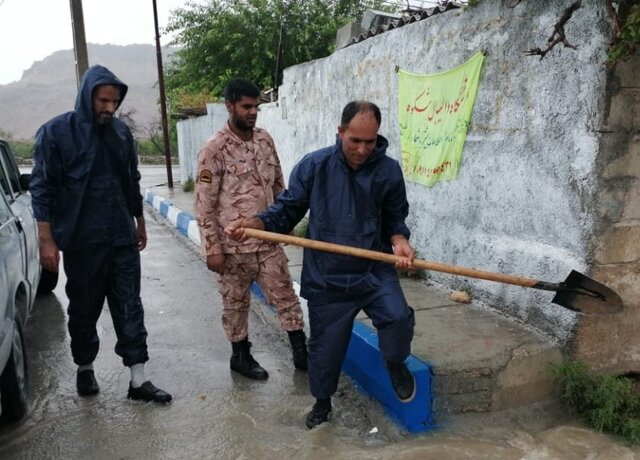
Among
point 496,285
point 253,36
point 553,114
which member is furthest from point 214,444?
point 253,36

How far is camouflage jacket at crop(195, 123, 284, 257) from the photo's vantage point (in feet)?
11.1

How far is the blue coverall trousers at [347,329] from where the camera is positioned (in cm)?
273

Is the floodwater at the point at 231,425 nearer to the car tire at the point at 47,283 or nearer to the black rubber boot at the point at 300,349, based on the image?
the black rubber boot at the point at 300,349

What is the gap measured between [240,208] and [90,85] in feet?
3.51

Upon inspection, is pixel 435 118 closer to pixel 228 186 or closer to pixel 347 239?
pixel 228 186

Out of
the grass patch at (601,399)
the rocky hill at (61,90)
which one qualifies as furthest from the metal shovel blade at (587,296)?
the rocky hill at (61,90)

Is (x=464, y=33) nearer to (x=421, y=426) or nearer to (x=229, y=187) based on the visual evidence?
(x=229, y=187)

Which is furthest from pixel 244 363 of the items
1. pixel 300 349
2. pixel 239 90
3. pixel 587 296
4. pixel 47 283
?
pixel 47 283

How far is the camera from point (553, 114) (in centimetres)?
324

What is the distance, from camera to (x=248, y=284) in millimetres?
3617

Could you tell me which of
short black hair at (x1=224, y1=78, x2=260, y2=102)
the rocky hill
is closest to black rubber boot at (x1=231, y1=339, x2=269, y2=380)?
short black hair at (x1=224, y1=78, x2=260, y2=102)

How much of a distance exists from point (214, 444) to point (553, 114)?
2.59m

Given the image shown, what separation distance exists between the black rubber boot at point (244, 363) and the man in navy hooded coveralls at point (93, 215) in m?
0.52

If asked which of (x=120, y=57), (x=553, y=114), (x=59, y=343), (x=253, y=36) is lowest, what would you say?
(x=59, y=343)
